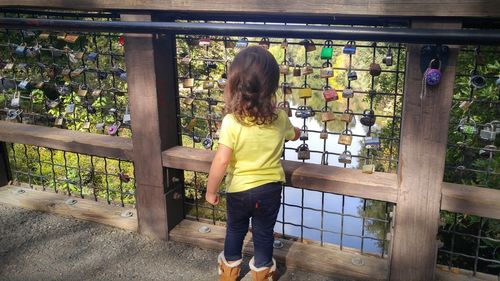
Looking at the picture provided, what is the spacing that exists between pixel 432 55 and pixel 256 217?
41.6 inches

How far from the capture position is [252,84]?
1.88 meters

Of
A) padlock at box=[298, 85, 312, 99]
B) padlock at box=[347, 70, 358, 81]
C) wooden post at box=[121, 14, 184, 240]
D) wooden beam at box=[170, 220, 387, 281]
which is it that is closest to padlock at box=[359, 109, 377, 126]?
padlock at box=[347, 70, 358, 81]

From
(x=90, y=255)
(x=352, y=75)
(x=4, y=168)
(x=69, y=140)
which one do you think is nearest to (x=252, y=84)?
(x=352, y=75)

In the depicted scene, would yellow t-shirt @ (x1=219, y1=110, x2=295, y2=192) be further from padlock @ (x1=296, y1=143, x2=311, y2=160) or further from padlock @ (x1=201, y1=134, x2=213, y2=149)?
padlock @ (x1=201, y1=134, x2=213, y2=149)

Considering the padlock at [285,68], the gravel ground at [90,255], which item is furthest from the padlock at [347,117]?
the gravel ground at [90,255]

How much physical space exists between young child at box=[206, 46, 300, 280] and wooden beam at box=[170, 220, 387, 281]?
7.3 inches

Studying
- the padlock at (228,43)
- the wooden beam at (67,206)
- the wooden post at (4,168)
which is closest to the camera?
the padlock at (228,43)

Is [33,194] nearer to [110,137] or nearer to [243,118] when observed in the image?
[110,137]

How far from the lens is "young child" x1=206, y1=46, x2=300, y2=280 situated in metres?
1.89

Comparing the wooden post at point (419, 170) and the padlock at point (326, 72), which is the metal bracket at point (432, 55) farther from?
the padlock at point (326, 72)

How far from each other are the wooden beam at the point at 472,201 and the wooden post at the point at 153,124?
4.92ft

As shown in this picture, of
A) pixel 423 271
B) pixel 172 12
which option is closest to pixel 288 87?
pixel 172 12

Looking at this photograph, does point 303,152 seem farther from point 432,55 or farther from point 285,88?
point 432,55

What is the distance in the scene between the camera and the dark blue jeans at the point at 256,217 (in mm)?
2062
